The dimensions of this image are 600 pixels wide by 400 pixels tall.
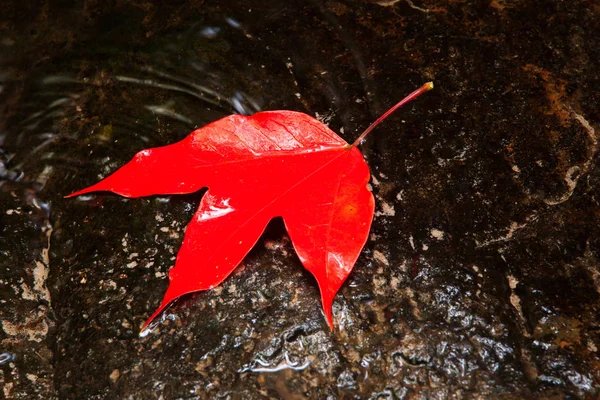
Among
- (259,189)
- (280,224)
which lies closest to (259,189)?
(259,189)

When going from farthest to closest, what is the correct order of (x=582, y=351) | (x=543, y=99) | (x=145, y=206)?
(x=543, y=99)
(x=145, y=206)
(x=582, y=351)

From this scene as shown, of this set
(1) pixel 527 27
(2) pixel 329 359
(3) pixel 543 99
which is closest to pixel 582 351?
(2) pixel 329 359

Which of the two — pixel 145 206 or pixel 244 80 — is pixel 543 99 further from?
pixel 145 206

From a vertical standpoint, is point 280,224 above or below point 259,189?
below

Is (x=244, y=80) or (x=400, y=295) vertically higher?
(x=244, y=80)

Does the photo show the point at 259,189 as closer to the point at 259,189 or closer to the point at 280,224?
the point at 259,189
